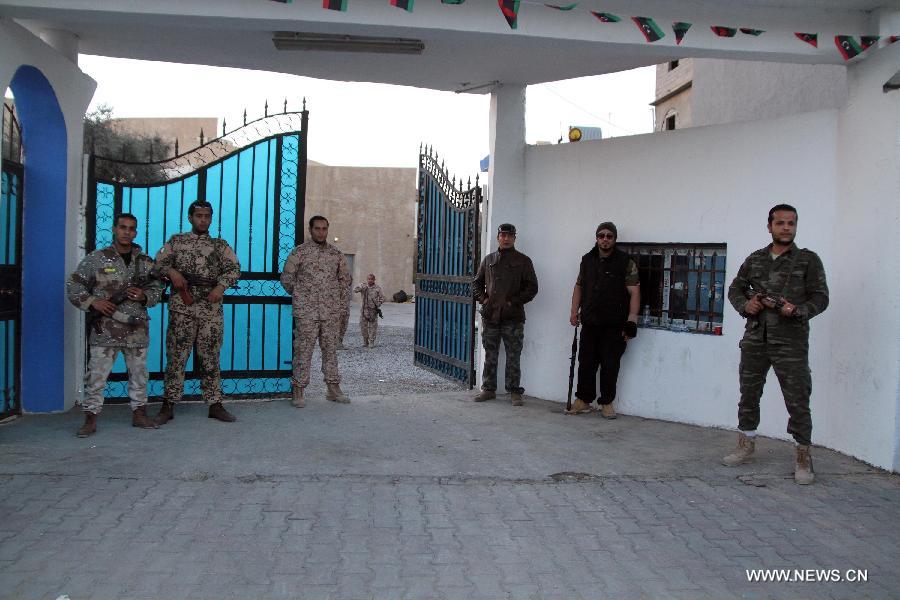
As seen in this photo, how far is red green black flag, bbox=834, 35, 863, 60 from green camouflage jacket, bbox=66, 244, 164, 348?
553 centimetres

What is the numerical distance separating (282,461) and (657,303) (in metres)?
3.87

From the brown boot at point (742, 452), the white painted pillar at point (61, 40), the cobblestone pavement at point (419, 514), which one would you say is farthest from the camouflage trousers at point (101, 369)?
the brown boot at point (742, 452)

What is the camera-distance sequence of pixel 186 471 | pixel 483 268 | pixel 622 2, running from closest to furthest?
pixel 186 471 < pixel 622 2 < pixel 483 268

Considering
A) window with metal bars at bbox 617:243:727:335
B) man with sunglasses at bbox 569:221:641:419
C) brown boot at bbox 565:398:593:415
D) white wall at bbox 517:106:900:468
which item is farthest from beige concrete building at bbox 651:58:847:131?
brown boot at bbox 565:398:593:415

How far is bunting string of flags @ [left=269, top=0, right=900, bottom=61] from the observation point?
19.1 ft

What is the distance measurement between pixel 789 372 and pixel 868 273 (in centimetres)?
112

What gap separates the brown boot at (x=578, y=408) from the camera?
7676 millimetres

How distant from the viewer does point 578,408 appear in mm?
7684

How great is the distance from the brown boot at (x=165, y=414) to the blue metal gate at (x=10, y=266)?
3.91 feet

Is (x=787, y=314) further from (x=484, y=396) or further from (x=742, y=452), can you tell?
(x=484, y=396)

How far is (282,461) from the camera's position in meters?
5.62

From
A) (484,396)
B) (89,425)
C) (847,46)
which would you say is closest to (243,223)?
(89,425)

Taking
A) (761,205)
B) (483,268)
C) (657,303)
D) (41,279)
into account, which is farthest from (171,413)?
(761,205)

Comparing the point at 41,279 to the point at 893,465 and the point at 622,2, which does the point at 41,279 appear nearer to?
the point at 622,2
